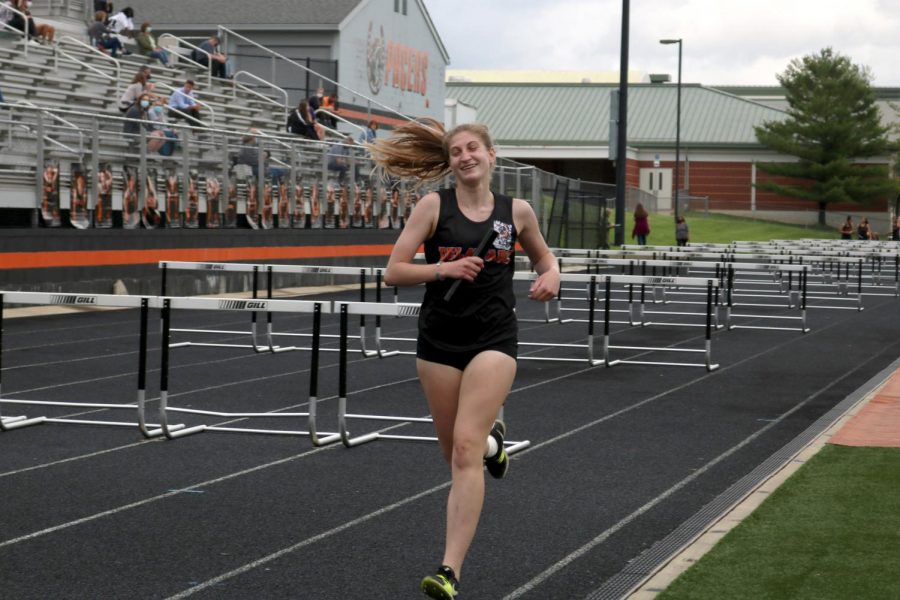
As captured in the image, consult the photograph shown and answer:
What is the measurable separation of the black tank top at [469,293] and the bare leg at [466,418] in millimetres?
103

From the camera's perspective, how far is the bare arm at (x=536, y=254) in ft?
20.2

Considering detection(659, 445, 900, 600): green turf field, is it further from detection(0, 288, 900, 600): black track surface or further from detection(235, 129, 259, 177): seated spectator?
detection(235, 129, 259, 177): seated spectator

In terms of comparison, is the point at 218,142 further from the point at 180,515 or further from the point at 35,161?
the point at 180,515

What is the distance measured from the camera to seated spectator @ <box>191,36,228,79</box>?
121 feet

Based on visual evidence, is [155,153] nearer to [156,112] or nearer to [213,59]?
[156,112]

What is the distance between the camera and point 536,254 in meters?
6.57

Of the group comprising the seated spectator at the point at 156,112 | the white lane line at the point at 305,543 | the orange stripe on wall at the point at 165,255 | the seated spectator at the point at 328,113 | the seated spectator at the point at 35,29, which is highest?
the seated spectator at the point at 35,29

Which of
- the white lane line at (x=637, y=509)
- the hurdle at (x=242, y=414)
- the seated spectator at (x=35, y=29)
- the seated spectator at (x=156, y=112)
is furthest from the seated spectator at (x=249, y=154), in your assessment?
the hurdle at (x=242, y=414)

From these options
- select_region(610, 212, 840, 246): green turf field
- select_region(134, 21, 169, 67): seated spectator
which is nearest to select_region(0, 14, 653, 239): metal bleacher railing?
select_region(134, 21, 169, 67): seated spectator

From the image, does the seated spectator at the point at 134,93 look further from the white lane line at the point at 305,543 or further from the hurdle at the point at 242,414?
the white lane line at the point at 305,543

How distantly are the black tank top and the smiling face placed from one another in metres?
0.13

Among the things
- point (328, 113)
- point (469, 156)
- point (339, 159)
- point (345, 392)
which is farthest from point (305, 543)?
point (328, 113)

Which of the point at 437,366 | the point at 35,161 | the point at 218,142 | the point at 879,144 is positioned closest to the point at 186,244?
the point at 218,142

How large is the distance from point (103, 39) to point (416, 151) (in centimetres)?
2794
